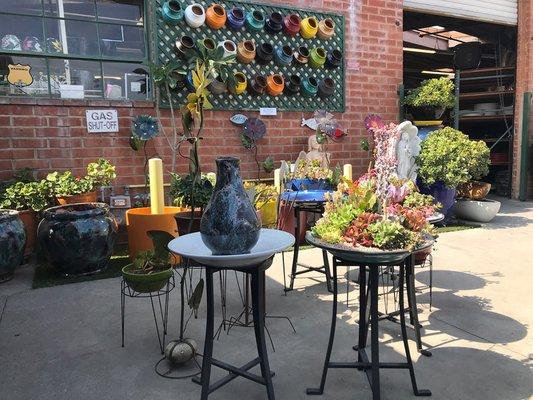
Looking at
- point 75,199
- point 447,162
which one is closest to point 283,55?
point 447,162

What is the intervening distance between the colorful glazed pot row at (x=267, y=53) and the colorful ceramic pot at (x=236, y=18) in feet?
0.70

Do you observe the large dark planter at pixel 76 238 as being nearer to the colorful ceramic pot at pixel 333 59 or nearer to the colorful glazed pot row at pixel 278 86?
the colorful glazed pot row at pixel 278 86

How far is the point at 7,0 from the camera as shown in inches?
189

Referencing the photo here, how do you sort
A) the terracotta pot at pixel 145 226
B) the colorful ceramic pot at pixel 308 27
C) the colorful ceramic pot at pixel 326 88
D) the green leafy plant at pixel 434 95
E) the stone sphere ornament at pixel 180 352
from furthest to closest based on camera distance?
the green leafy plant at pixel 434 95
the colorful ceramic pot at pixel 326 88
the colorful ceramic pot at pixel 308 27
the terracotta pot at pixel 145 226
the stone sphere ornament at pixel 180 352

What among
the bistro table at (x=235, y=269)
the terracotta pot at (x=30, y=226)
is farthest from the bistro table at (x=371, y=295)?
the terracotta pot at (x=30, y=226)

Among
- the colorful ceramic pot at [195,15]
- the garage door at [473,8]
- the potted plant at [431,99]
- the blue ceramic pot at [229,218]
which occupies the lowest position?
the blue ceramic pot at [229,218]

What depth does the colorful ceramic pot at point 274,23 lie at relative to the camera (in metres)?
6.06

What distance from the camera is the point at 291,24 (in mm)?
6188

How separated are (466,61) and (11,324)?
975 cm

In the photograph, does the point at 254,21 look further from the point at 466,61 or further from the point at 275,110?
the point at 466,61

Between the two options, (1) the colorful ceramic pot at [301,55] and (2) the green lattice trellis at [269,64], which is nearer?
(2) the green lattice trellis at [269,64]

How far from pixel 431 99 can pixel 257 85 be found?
109 inches

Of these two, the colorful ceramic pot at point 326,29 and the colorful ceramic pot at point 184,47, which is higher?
the colorful ceramic pot at point 326,29

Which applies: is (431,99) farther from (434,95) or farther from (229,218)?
(229,218)
